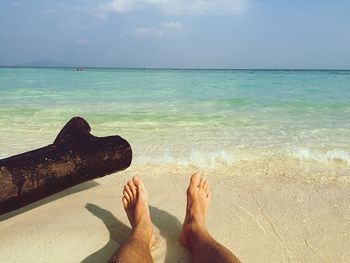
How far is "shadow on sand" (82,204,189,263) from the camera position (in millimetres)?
2102

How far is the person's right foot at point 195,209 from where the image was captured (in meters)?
2.23

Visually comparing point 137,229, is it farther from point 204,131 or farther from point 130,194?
point 204,131

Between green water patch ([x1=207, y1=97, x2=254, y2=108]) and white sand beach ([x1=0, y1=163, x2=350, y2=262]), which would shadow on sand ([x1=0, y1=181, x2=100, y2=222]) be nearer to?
white sand beach ([x1=0, y1=163, x2=350, y2=262])

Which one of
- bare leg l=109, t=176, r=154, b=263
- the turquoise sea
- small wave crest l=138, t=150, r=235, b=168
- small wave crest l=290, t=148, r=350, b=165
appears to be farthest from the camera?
the turquoise sea

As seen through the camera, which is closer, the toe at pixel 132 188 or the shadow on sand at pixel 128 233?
the shadow on sand at pixel 128 233

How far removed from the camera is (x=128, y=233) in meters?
2.40

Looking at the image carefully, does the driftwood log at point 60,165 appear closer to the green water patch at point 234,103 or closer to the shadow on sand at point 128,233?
the shadow on sand at point 128,233

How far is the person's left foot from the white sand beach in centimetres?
9

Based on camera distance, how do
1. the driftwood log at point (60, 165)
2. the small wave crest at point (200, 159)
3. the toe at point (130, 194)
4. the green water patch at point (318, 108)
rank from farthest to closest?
the green water patch at point (318, 108)
the small wave crest at point (200, 159)
the toe at point (130, 194)
the driftwood log at point (60, 165)

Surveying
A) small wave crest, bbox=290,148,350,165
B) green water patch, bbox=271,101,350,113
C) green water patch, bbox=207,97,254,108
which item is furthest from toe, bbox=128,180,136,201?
green water patch, bbox=207,97,254,108

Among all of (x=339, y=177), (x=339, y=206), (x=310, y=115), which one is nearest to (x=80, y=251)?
(x=339, y=206)

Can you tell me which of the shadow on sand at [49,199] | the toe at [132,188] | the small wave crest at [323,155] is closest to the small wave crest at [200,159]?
the small wave crest at [323,155]

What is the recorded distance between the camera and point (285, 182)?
3.36 meters

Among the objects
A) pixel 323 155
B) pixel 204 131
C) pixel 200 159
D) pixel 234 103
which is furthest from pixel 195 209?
pixel 234 103
